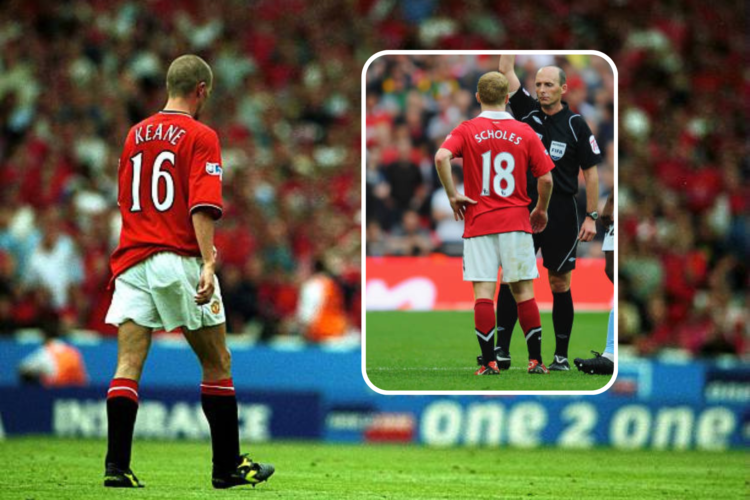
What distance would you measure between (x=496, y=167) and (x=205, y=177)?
7.18 ft

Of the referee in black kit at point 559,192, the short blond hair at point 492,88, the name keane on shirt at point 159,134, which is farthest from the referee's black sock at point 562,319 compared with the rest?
the name keane on shirt at point 159,134

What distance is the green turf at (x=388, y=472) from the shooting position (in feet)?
21.9

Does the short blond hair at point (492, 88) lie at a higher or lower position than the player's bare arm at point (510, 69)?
lower

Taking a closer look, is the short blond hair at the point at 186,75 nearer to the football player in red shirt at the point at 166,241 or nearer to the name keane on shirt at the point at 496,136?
the football player in red shirt at the point at 166,241

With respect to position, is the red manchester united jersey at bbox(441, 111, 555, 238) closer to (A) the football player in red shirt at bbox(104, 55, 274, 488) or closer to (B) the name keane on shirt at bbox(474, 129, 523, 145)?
(B) the name keane on shirt at bbox(474, 129, 523, 145)

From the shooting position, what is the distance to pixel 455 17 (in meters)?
18.8

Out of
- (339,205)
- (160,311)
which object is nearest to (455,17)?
(339,205)

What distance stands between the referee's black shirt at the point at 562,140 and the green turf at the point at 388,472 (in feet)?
8.63

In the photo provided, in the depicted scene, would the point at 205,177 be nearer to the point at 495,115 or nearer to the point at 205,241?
the point at 205,241

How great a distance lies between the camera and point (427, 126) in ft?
28.8

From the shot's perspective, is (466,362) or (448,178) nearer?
(448,178)

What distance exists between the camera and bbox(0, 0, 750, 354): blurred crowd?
14.2m

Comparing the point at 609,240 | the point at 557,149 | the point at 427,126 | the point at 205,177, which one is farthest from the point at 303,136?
the point at 609,240

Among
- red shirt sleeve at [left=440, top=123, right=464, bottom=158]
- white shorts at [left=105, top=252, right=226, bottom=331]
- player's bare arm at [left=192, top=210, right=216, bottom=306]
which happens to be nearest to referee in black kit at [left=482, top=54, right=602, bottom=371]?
red shirt sleeve at [left=440, top=123, right=464, bottom=158]
